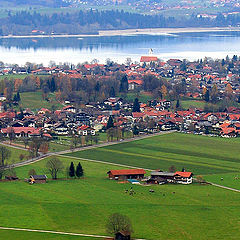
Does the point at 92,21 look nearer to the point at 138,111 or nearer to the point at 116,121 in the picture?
the point at 138,111

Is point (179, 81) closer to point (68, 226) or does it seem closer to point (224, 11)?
point (68, 226)

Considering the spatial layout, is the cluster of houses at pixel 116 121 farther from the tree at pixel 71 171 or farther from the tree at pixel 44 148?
the tree at pixel 71 171

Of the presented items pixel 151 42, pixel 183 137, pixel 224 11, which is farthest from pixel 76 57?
pixel 224 11

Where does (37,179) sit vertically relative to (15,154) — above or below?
above

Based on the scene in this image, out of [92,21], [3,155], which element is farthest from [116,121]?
[92,21]

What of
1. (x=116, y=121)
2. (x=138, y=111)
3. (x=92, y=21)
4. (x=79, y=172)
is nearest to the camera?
(x=79, y=172)
